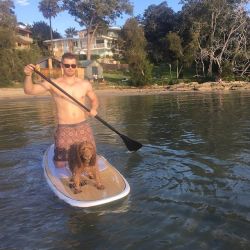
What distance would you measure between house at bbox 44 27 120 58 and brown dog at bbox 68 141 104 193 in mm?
78750

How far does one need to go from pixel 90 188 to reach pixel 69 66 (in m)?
2.14

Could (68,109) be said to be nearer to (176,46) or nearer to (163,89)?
(163,89)

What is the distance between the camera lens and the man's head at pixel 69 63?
735 centimetres

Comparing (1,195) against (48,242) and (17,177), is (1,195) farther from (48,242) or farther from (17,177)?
(48,242)

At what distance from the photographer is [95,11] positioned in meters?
72.2

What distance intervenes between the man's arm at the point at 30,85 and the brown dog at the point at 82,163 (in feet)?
4.68

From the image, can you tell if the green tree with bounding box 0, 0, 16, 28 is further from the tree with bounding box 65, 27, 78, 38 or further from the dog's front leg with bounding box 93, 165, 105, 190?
the dog's front leg with bounding box 93, 165, 105, 190

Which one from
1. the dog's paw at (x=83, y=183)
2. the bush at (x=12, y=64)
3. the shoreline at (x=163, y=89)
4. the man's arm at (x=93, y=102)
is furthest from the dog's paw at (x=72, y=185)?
the bush at (x=12, y=64)

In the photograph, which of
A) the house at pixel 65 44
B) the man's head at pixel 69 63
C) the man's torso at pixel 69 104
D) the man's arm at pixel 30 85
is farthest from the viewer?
the house at pixel 65 44

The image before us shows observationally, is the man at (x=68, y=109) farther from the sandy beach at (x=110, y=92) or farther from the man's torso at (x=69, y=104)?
the sandy beach at (x=110, y=92)

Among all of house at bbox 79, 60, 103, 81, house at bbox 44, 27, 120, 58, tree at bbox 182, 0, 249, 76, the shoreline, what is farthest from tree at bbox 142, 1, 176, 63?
house at bbox 44, 27, 120, 58

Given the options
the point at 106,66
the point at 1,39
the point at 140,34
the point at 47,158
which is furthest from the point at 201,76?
the point at 47,158

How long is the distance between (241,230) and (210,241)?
1.85 feet

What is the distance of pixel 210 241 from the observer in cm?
529
